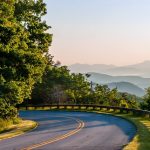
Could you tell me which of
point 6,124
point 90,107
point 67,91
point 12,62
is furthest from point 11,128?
point 67,91

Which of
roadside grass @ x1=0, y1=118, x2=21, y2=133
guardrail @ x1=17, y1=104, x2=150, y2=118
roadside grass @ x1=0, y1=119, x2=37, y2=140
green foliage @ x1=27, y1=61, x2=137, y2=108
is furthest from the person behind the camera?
green foliage @ x1=27, y1=61, x2=137, y2=108

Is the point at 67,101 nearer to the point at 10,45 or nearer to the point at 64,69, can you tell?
the point at 64,69

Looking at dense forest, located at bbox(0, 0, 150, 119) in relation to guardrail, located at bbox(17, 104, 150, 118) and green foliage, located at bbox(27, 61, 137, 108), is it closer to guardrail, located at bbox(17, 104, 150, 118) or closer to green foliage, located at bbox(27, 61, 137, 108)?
guardrail, located at bbox(17, 104, 150, 118)

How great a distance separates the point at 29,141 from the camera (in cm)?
2639

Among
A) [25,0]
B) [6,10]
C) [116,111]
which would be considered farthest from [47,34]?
[116,111]

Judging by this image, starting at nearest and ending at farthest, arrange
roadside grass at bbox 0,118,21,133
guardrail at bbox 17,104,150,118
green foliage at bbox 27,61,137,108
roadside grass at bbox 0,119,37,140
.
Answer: roadside grass at bbox 0,119,37,140
roadside grass at bbox 0,118,21,133
guardrail at bbox 17,104,150,118
green foliage at bbox 27,61,137,108

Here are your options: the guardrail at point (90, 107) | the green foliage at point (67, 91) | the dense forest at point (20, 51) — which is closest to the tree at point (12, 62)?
the dense forest at point (20, 51)

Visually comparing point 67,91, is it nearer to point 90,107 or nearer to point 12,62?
point 90,107

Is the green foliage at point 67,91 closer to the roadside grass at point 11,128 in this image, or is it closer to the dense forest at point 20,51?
the dense forest at point 20,51

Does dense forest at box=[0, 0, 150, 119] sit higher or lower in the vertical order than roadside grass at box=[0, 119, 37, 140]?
higher

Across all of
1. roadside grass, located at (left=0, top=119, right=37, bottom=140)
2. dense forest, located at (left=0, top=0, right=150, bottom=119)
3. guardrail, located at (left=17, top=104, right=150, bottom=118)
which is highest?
dense forest, located at (left=0, top=0, right=150, bottom=119)

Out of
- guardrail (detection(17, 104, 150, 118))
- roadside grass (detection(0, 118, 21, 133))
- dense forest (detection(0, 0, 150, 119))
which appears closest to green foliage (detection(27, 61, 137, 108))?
guardrail (detection(17, 104, 150, 118))

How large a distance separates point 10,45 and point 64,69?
→ 7189 cm

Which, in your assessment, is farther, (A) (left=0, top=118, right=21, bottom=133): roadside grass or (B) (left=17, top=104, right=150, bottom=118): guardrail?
(B) (left=17, top=104, right=150, bottom=118): guardrail
